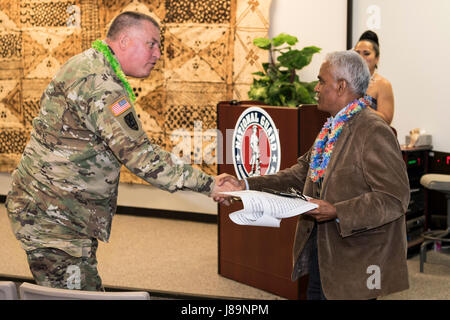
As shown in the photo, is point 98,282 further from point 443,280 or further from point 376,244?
Answer: point 443,280

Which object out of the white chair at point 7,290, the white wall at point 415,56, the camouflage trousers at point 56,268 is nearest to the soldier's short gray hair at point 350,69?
the camouflage trousers at point 56,268

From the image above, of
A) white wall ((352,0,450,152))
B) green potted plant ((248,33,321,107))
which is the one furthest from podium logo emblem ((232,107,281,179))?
white wall ((352,0,450,152))

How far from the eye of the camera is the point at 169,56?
20.9 feet

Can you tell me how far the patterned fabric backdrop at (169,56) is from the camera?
6031mm

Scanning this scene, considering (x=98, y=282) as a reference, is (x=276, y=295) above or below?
below

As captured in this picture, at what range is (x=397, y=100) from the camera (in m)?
5.66

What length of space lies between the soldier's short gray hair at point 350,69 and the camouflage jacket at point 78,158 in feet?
2.46

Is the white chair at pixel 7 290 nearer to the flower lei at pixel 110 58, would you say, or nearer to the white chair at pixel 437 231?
the flower lei at pixel 110 58

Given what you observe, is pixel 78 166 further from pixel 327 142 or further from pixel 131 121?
pixel 327 142

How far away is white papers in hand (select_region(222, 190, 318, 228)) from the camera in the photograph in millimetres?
2117

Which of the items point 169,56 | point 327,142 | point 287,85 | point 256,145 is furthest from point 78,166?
point 169,56
